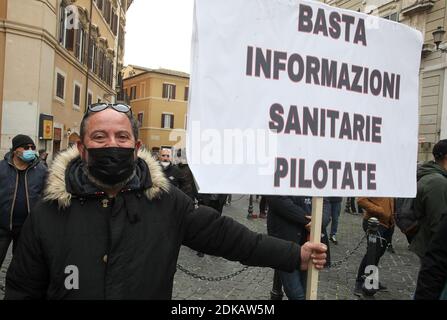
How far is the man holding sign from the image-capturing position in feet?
6.64

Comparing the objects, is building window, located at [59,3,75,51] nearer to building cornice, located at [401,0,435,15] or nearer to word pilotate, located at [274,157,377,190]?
building cornice, located at [401,0,435,15]

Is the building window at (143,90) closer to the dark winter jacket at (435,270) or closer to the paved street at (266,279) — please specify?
the paved street at (266,279)

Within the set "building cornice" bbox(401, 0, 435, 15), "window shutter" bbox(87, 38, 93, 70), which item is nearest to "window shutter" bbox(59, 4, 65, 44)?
"window shutter" bbox(87, 38, 93, 70)

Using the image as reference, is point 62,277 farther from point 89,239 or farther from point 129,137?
point 129,137

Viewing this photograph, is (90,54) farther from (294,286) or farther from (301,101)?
(301,101)

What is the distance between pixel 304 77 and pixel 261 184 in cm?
62

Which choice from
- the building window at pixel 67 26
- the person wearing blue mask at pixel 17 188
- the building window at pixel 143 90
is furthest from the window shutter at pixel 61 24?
the building window at pixel 143 90

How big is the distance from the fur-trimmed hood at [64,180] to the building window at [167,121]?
49.4 metres

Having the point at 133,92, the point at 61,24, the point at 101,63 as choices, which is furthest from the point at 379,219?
the point at 133,92

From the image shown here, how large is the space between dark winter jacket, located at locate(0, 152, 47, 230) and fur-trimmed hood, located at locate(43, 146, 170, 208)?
9.36 ft

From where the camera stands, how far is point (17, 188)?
4.64 m

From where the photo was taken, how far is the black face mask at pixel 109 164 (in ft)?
6.46

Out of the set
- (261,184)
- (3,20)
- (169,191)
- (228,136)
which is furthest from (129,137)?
(3,20)

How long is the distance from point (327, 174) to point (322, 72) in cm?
55
